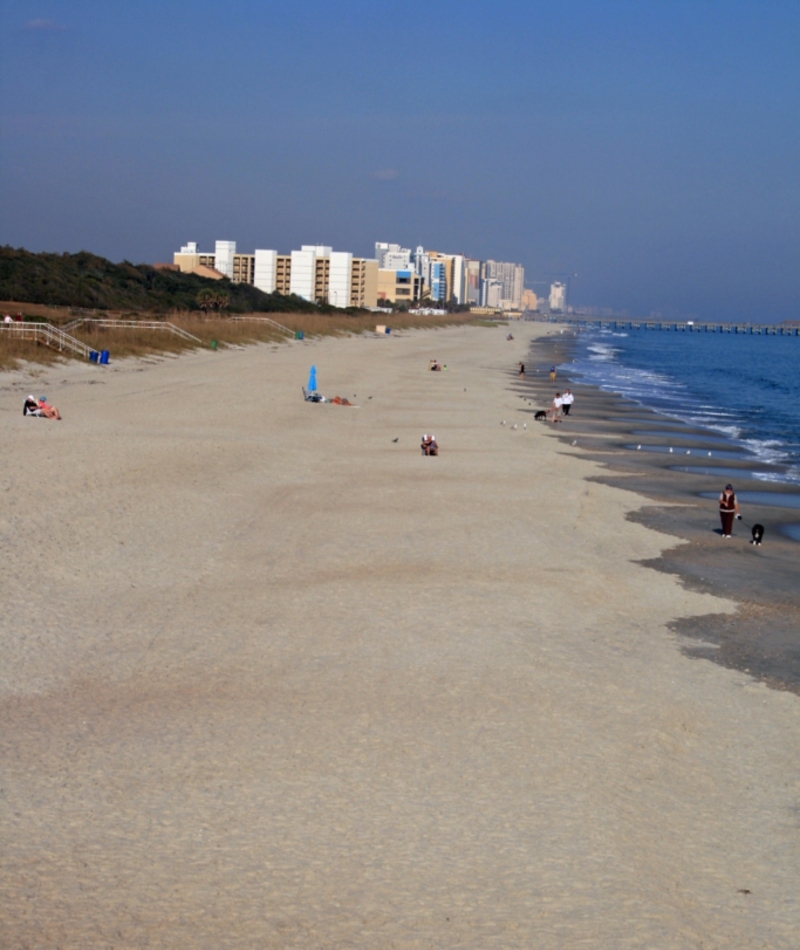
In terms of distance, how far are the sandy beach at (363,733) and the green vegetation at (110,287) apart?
4112 centimetres

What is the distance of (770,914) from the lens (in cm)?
482

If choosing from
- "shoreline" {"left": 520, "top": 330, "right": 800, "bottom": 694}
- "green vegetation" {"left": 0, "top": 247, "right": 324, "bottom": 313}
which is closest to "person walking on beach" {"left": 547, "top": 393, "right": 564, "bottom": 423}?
"shoreline" {"left": 520, "top": 330, "right": 800, "bottom": 694}

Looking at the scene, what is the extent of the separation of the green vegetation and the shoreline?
33293mm

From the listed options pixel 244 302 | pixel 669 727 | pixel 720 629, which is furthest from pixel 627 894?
pixel 244 302

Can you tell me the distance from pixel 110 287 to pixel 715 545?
A: 55712mm

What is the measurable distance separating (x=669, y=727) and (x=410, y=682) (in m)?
1.70

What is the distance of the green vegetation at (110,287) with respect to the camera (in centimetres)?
5259

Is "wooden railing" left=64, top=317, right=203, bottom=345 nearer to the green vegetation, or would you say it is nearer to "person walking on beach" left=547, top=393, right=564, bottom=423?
the green vegetation

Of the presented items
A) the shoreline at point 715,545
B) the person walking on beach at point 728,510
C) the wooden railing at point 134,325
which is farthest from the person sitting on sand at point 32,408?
the wooden railing at point 134,325

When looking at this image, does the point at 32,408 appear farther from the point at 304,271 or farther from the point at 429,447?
the point at 304,271

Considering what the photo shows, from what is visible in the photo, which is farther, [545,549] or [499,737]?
[545,549]

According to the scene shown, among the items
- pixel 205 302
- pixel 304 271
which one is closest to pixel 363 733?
pixel 205 302

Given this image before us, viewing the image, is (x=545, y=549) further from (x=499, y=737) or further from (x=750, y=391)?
(x=750, y=391)

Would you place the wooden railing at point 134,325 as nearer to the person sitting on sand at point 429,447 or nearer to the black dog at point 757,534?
the person sitting on sand at point 429,447
